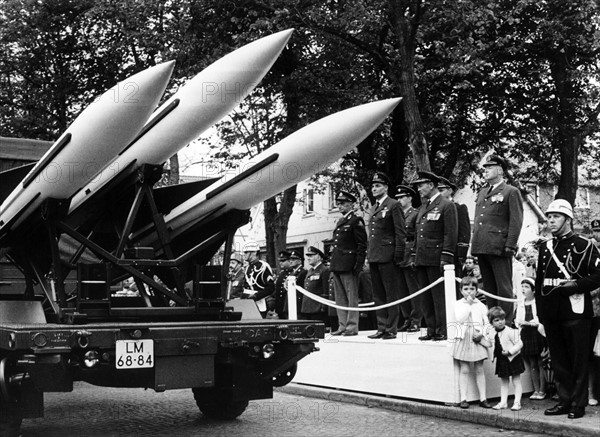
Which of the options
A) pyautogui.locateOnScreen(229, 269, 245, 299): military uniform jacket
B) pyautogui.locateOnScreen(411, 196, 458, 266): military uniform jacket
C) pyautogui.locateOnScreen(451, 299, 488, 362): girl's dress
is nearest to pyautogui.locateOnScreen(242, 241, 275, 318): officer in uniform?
pyautogui.locateOnScreen(229, 269, 245, 299): military uniform jacket

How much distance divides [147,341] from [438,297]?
12.2 feet

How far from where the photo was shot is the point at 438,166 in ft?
77.1

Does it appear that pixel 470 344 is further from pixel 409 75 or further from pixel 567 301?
pixel 409 75

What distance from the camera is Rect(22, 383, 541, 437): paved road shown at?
679cm

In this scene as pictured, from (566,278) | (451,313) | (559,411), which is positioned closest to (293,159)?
(451,313)

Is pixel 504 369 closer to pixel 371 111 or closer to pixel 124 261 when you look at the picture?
pixel 371 111

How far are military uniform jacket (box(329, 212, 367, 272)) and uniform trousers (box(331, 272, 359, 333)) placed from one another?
119 mm

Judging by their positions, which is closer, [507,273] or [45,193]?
[45,193]

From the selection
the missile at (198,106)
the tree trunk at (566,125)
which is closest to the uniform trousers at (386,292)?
the missile at (198,106)

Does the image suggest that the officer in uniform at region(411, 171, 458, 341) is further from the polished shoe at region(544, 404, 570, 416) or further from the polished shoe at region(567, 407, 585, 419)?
the polished shoe at region(567, 407, 585, 419)

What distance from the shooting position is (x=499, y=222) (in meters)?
8.27

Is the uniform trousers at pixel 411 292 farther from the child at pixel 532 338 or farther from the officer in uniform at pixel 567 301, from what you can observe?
the officer in uniform at pixel 567 301

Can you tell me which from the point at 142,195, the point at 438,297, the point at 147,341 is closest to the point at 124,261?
the point at 142,195

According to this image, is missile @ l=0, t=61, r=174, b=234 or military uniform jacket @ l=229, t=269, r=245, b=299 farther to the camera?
military uniform jacket @ l=229, t=269, r=245, b=299
